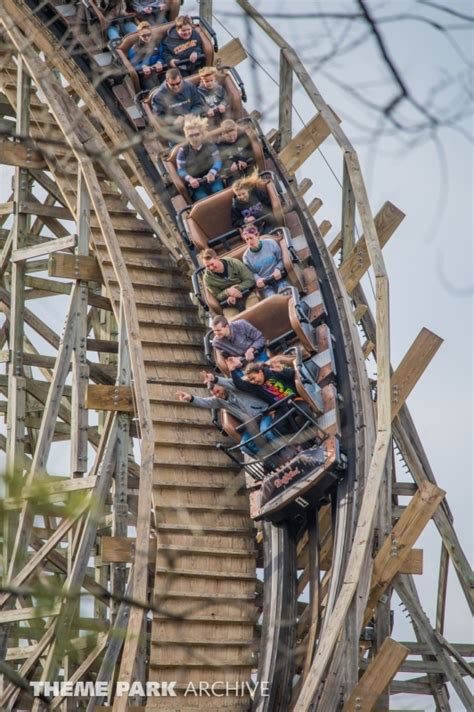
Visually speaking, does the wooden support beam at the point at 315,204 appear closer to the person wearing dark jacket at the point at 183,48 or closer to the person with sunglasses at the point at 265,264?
the person wearing dark jacket at the point at 183,48

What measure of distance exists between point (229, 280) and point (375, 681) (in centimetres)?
339

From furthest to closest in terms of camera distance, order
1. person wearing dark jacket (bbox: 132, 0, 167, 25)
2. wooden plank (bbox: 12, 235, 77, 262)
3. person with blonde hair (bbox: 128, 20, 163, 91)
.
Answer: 1. person wearing dark jacket (bbox: 132, 0, 167, 25)
2. person with blonde hair (bbox: 128, 20, 163, 91)
3. wooden plank (bbox: 12, 235, 77, 262)

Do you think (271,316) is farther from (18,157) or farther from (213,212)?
(18,157)

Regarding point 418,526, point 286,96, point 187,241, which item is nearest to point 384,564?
point 418,526

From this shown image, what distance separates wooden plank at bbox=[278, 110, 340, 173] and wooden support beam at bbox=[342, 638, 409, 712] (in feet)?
16.8

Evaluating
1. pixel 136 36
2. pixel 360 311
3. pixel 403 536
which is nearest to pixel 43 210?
pixel 136 36

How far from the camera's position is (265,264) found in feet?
35.7

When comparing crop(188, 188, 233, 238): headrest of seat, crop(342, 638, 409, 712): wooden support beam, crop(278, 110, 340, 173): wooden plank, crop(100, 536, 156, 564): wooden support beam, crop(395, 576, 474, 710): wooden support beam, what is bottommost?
crop(342, 638, 409, 712): wooden support beam

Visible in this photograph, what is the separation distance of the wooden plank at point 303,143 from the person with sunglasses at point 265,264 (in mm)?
1971

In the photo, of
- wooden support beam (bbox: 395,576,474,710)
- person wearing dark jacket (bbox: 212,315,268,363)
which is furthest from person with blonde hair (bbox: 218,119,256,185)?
wooden support beam (bbox: 395,576,474,710)

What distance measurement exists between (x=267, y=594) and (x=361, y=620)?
3.13ft

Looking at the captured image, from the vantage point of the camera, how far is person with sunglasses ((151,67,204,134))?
12461 millimetres

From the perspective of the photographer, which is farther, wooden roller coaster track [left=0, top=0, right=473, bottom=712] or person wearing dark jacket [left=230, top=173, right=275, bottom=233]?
person wearing dark jacket [left=230, top=173, right=275, bottom=233]

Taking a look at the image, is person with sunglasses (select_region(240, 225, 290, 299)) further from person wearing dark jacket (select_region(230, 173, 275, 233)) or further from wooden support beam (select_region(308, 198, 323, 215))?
wooden support beam (select_region(308, 198, 323, 215))
